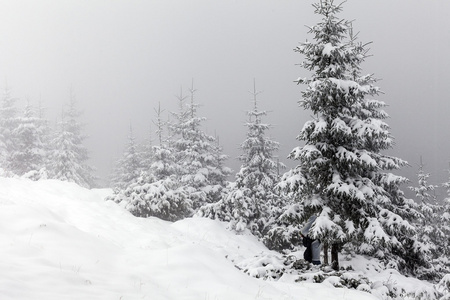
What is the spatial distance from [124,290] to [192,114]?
2215cm

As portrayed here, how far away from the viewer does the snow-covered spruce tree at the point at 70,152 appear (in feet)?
102

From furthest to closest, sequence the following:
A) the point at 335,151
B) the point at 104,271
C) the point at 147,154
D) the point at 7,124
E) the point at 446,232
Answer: the point at 147,154 → the point at 7,124 → the point at 446,232 → the point at 335,151 → the point at 104,271

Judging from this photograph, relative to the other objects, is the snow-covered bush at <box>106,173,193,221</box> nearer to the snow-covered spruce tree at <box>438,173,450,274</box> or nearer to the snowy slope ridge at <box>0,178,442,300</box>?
the snowy slope ridge at <box>0,178,442,300</box>

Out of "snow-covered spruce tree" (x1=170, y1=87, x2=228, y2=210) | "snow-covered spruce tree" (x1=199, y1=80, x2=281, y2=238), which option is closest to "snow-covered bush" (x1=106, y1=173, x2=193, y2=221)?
"snow-covered spruce tree" (x1=199, y1=80, x2=281, y2=238)

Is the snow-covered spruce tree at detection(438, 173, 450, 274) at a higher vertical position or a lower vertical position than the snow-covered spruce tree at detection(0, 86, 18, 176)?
lower

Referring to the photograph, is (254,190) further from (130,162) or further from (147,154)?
(130,162)

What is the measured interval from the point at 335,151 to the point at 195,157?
14301mm

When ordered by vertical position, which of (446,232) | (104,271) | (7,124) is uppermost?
(7,124)

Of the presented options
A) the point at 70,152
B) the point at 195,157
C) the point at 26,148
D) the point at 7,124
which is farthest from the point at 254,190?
the point at 7,124

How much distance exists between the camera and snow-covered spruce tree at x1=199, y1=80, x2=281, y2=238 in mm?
18641

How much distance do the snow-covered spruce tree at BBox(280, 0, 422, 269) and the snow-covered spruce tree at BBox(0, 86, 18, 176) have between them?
2922 centimetres

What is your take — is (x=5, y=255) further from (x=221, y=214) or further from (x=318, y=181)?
(x=221, y=214)

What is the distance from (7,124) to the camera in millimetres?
32000

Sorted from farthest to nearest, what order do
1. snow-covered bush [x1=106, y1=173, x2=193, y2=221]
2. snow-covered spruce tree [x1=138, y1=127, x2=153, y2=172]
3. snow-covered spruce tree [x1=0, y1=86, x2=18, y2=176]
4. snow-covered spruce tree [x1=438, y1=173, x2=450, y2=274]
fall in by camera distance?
snow-covered spruce tree [x1=138, y1=127, x2=153, y2=172]
snow-covered spruce tree [x1=0, y1=86, x2=18, y2=176]
snow-covered spruce tree [x1=438, y1=173, x2=450, y2=274]
snow-covered bush [x1=106, y1=173, x2=193, y2=221]
